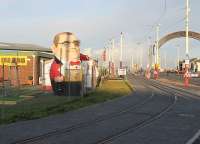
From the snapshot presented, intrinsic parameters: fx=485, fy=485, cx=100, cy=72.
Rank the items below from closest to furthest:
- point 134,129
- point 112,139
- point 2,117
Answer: point 112,139 < point 134,129 < point 2,117

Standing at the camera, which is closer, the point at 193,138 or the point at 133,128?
the point at 193,138

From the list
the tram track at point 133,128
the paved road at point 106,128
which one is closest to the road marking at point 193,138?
the paved road at point 106,128

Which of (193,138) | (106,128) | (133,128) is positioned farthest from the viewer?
(133,128)

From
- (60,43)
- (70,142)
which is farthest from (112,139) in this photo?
(60,43)

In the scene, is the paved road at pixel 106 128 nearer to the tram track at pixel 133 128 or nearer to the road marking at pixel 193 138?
the tram track at pixel 133 128

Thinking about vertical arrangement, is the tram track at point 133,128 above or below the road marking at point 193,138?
above

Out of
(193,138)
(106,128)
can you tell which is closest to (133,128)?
(106,128)

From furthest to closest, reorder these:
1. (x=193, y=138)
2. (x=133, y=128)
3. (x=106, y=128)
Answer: (x=133, y=128) → (x=106, y=128) → (x=193, y=138)

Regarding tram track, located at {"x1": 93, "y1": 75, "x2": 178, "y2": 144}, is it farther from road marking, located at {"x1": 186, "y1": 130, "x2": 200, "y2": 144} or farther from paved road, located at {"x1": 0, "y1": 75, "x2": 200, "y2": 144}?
road marking, located at {"x1": 186, "y1": 130, "x2": 200, "y2": 144}

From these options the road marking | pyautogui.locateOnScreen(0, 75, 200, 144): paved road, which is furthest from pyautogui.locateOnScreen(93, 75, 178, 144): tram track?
the road marking

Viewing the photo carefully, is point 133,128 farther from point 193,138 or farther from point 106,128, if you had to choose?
point 193,138

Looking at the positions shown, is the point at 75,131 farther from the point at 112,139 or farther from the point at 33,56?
the point at 33,56

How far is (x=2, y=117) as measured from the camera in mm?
20125

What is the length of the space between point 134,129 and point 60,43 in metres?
22.0
